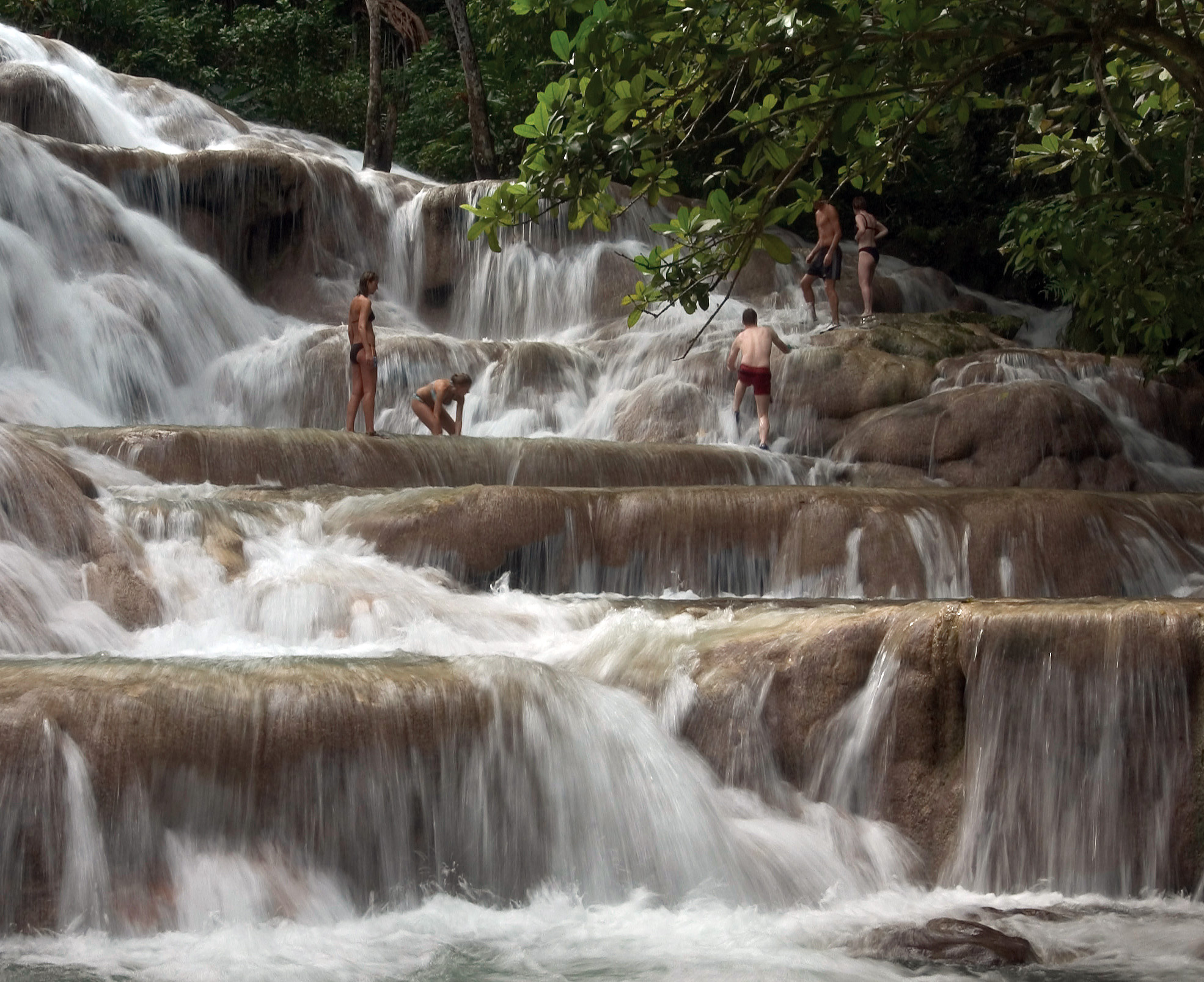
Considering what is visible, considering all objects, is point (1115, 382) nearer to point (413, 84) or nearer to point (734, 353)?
point (734, 353)

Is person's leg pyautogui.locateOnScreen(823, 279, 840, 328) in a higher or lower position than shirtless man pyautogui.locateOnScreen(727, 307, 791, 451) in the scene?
higher

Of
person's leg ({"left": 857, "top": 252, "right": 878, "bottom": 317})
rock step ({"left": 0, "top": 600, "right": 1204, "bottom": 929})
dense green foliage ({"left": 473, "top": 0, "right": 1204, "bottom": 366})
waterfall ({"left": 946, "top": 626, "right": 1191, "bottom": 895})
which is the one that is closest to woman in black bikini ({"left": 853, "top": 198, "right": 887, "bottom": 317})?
person's leg ({"left": 857, "top": 252, "right": 878, "bottom": 317})

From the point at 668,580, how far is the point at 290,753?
14.3ft

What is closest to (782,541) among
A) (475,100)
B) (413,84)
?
(475,100)

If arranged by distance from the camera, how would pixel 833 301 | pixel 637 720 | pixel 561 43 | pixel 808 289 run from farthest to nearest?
pixel 808 289
pixel 833 301
pixel 637 720
pixel 561 43

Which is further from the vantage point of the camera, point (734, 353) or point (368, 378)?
point (734, 353)

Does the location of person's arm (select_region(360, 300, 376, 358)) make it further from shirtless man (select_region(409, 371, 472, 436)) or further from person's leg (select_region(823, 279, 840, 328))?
person's leg (select_region(823, 279, 840, 328))

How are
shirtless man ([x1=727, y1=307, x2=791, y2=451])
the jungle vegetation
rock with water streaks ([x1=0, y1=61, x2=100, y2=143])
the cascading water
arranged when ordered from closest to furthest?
1. the jungle vegetation
2. the cascading water
3. shirtless man ([x1=727, y1=307, x2=791, y2=451])
4. rock with water streaks ([x1=0, y1=61, x2=100, y2=143])

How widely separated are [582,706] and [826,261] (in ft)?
38.5

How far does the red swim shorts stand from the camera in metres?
14.7

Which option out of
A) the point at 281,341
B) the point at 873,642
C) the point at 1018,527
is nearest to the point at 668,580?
the point at 1018,527

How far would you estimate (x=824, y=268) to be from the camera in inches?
702

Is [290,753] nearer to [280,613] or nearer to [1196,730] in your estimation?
[280,613]

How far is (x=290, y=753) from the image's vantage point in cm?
612
